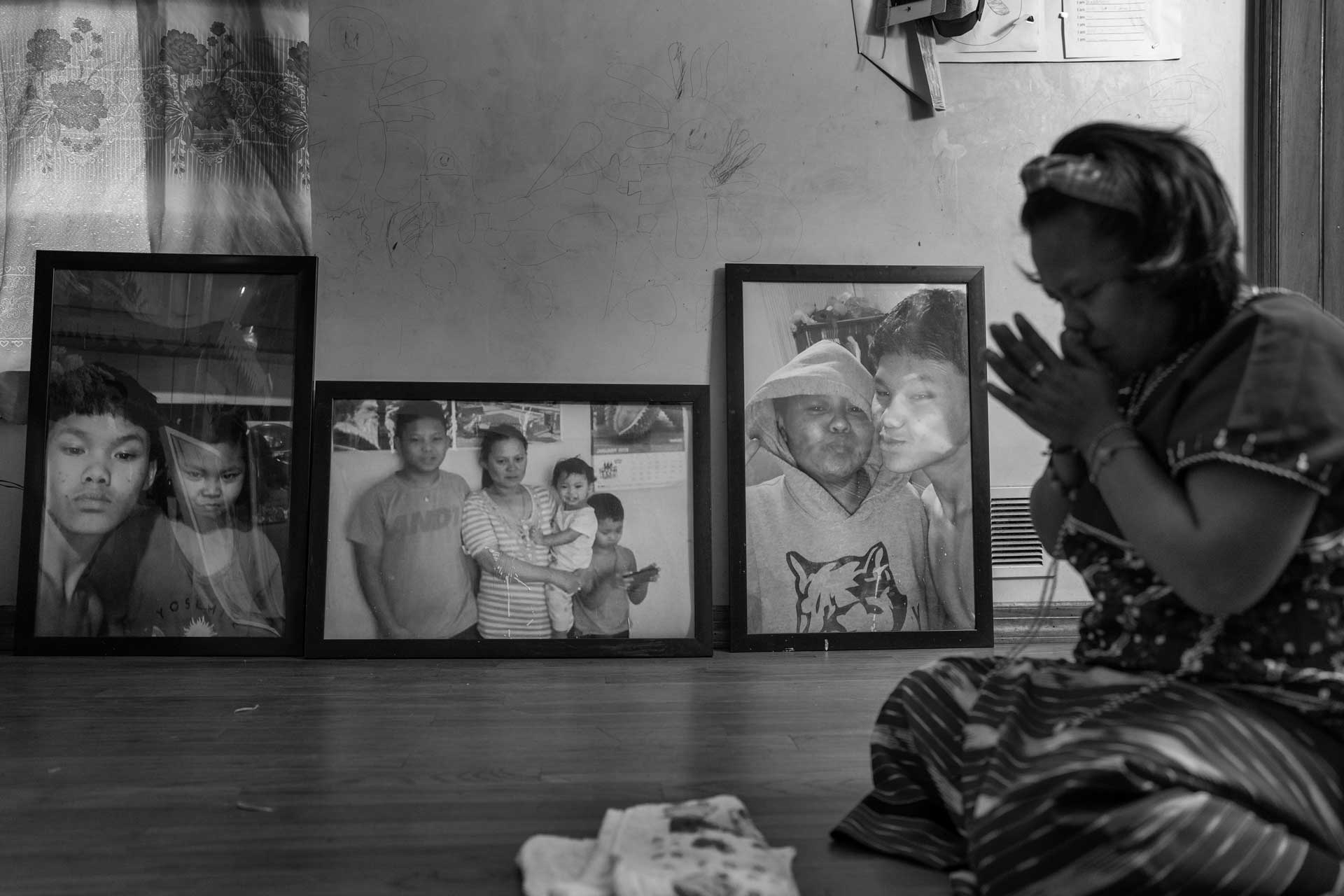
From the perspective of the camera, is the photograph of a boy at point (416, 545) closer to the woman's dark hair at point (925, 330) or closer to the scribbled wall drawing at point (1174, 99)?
the woman's dark hair at point (925, 330)

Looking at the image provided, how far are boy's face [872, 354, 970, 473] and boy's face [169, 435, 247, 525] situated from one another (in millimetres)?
2006

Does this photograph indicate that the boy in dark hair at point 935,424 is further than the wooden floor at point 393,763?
Yes

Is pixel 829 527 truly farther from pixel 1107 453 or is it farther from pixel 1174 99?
pixel 1107 453

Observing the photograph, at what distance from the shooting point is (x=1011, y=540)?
11.3 feet

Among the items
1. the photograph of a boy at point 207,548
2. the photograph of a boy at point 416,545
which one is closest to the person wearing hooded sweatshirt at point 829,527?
the photograph of a boy at point 416,545

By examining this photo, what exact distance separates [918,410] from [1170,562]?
2.32m

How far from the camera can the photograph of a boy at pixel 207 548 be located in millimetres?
3203

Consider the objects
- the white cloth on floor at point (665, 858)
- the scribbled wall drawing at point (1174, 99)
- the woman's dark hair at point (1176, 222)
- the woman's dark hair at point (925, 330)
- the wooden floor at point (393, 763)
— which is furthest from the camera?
the scribbled wall drawing at point (1174, 99)

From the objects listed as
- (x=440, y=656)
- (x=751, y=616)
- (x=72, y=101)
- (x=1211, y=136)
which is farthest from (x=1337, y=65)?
(x=72, y=101)

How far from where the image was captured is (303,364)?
332 centimetres

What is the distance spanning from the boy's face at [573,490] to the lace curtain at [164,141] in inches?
43.7

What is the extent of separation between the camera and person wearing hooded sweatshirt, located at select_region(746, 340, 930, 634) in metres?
3.32

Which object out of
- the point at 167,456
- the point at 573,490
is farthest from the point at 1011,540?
the point at 167,456

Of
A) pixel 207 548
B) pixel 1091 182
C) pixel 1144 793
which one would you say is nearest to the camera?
pixel 1144 793
